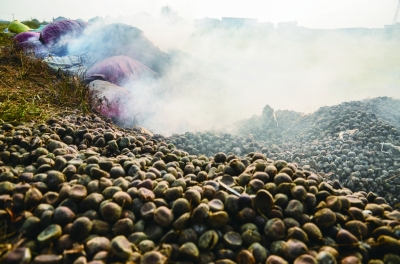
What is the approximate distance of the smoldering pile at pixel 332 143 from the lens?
3.13 meters

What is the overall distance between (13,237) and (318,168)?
9.99 ft

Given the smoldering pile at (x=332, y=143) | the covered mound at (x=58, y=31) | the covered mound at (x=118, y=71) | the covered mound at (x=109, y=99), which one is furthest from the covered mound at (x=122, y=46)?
the smoldering pile at (x=332, y=143)

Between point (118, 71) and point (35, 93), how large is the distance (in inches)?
60.7

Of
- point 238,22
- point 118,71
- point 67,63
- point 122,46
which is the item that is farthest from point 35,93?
point 238,22

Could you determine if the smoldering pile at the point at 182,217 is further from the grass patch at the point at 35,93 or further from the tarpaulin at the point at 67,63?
the tarpaulin at the point at 67,63

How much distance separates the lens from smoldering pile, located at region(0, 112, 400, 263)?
1.34 m

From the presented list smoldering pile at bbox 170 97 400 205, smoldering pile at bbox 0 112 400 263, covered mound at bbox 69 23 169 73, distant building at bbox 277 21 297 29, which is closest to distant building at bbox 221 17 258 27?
distant building at bbox 277 21 297 29

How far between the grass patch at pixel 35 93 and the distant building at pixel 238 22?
11172 millimetres

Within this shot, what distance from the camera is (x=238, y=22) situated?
51.4ft

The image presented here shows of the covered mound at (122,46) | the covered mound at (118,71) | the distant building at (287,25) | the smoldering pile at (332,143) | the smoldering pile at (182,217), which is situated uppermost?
the distant building at (287,25)

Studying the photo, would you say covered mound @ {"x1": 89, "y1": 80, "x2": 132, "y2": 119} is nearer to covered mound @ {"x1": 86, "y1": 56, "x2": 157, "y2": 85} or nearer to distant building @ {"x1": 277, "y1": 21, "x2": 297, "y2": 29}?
covered mound @ {"x1": 86, "y1": 56, "x2": 157, "y2": 85}

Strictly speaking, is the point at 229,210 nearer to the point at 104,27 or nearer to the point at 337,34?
the point at 104,27

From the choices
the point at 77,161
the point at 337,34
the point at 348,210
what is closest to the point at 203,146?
the point at 77,161

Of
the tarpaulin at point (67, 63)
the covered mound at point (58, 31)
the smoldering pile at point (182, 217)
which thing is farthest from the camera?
the covered mound at point (58, 31)
